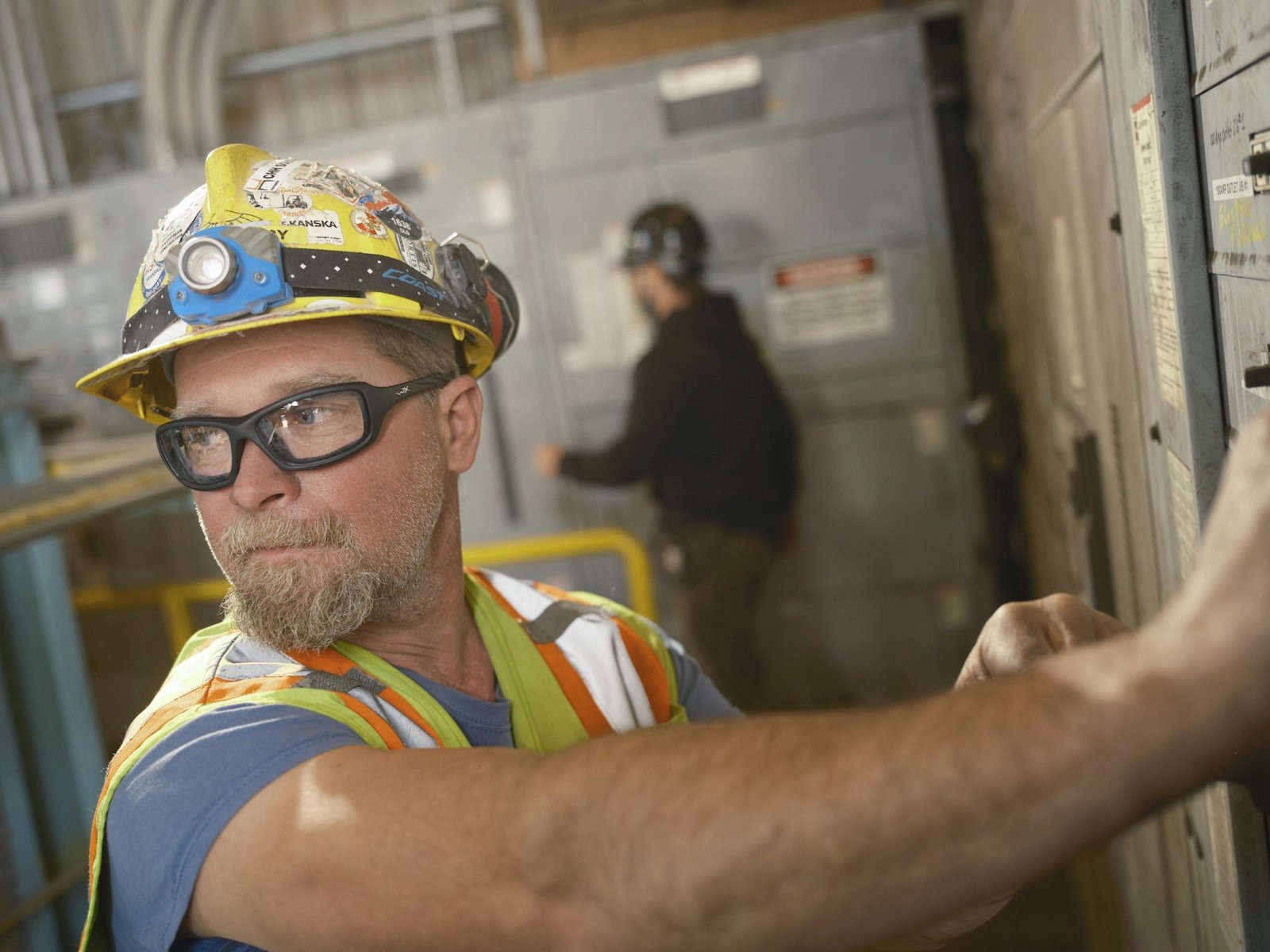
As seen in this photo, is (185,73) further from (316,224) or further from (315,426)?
(315,426)

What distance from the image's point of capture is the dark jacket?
13.0 ft

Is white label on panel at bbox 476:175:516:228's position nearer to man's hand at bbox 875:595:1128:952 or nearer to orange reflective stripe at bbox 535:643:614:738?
orange reflective stripe at bbox 535:643:614:738

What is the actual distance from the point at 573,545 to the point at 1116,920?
1890 mm

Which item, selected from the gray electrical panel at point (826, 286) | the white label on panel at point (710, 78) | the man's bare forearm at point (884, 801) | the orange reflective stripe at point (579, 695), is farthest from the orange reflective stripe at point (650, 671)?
the white label on panel at point (710, 78)

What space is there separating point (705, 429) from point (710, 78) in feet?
4.72

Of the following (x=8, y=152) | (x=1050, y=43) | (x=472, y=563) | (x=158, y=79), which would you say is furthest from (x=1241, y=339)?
(x=8, y=152)

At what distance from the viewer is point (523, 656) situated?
151 cm

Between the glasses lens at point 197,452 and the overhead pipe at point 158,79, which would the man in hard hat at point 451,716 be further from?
the overhead pipe at point 158,79

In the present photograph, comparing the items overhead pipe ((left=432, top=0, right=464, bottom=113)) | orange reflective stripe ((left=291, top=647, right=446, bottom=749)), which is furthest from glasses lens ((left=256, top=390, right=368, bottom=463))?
overhead pipe ((left=432, top=0, right=464, bottom=113))

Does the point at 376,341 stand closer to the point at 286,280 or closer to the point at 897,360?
the point at 286,280

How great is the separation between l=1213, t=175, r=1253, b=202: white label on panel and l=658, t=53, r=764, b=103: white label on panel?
140 inches

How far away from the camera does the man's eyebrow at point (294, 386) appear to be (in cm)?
128

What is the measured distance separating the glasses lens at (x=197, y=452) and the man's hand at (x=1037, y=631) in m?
0.87

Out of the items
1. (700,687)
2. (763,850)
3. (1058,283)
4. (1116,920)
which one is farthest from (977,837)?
(1116,920)
